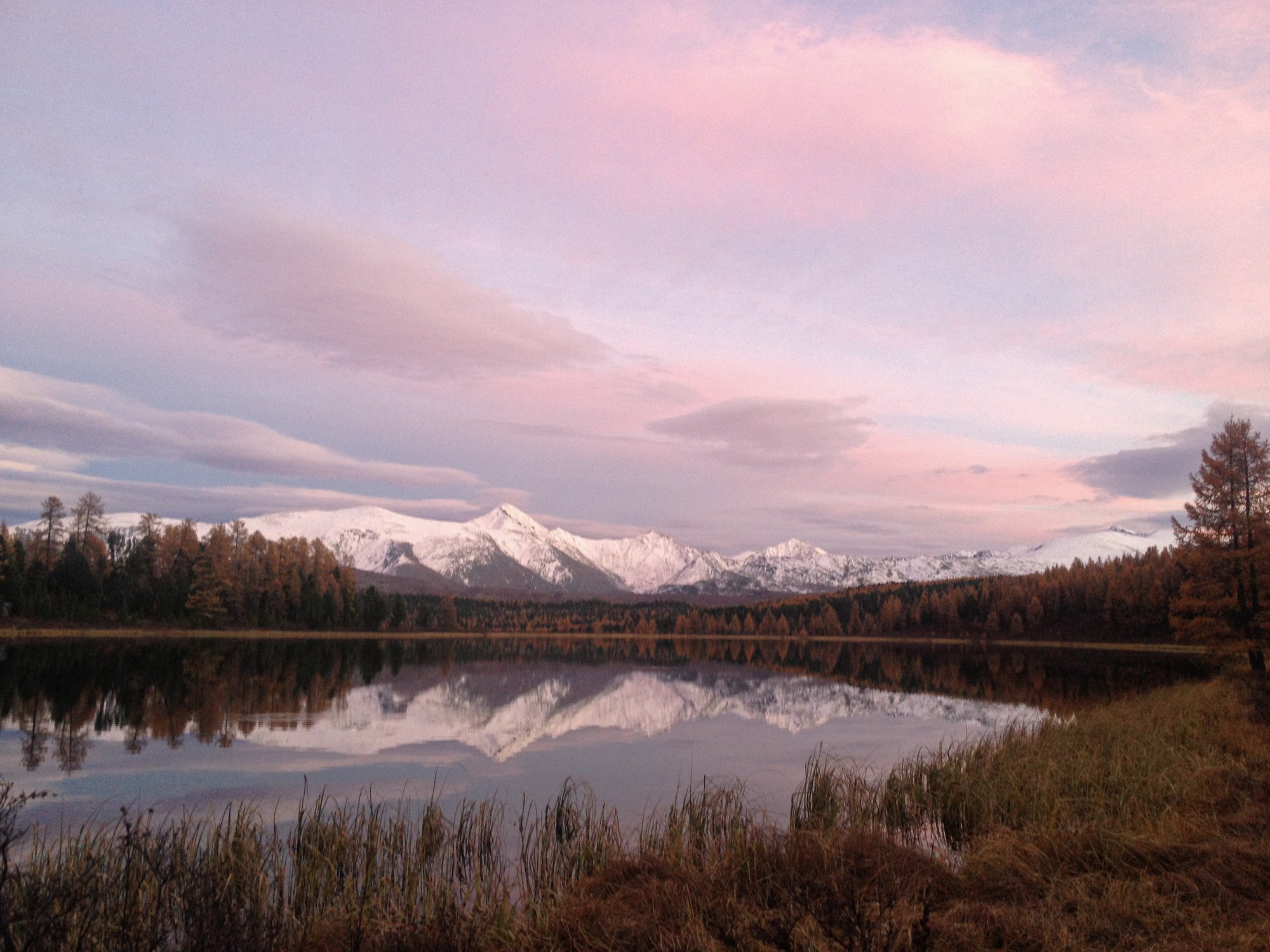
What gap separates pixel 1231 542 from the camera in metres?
44.5

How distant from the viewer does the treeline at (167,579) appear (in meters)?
107

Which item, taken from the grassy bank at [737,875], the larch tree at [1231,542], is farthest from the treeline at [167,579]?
the larch tree at [1231,542]

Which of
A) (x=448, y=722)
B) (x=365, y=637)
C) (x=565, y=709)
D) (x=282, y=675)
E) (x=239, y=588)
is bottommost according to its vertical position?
(x=365, y=637)

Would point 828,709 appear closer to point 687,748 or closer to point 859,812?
point 687,748

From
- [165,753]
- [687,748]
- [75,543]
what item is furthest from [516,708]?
[75,543]

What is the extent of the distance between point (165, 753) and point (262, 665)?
42.0 meters

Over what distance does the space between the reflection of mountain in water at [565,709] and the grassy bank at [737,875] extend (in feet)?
47.0

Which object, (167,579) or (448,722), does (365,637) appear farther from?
(448,722)

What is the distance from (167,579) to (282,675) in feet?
259

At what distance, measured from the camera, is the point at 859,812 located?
16750 mm

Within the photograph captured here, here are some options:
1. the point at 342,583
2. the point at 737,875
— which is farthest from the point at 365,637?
the point at 737,875

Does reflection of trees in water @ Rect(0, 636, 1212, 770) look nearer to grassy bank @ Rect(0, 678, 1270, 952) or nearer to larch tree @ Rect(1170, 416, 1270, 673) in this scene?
larch tree @ Rect(1170, 416, 1270, 673)

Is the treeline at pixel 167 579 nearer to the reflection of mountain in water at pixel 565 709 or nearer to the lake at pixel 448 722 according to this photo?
the lake at pixel 448 722

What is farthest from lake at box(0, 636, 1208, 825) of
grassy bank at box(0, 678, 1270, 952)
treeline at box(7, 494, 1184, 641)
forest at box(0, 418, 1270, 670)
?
treeline at box(7, 494, 1184, 641)
